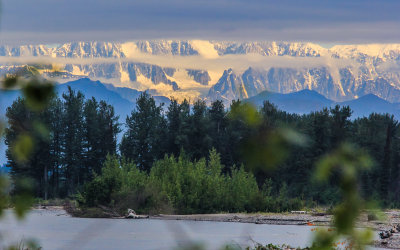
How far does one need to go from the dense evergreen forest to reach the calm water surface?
149 inches

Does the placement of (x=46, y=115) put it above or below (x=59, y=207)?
above

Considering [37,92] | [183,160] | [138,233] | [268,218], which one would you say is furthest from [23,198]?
[183,160]

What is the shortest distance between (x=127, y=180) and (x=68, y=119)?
73.8 feet

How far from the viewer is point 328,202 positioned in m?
49.3

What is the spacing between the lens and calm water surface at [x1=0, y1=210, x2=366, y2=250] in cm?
2453

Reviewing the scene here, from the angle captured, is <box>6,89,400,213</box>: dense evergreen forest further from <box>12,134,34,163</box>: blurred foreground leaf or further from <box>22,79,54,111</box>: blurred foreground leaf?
<box>22,79,54,111</box>: blurred foreground leaf

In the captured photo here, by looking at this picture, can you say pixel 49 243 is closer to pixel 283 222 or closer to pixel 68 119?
pixel 283 222

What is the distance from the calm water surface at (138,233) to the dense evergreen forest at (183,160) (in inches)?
149

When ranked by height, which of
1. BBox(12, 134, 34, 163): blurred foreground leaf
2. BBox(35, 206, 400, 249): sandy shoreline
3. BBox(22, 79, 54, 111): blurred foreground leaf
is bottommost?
BBox(35, 206, 400, 249): sandy shoreline

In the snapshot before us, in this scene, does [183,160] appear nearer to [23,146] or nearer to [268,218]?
[268,218]

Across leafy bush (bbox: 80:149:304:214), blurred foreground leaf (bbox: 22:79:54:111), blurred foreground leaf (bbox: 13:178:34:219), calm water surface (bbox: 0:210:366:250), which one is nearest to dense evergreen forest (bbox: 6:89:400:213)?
leafy bush (bbox: 80:149:304:214)

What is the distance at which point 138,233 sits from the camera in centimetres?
2958

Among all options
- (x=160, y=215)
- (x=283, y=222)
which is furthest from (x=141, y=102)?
(x=283, y=222)

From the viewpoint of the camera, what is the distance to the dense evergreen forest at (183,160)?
133 feet
